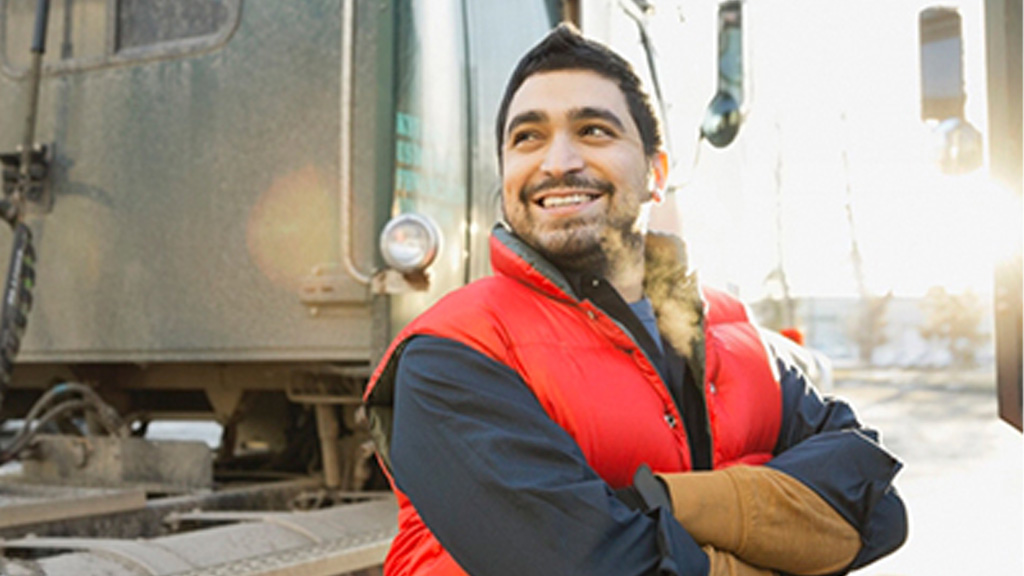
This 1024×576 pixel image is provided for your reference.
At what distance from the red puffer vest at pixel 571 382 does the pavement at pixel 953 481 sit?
4.06ft

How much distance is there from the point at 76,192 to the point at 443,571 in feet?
9.65

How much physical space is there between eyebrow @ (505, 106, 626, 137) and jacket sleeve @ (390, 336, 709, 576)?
442mm

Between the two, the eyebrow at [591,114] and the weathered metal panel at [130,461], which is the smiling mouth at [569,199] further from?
the weathered metal panel at [130,461]

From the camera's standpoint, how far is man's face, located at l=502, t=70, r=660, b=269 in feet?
5.62

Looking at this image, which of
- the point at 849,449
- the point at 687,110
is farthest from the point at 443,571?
the point at 687,110

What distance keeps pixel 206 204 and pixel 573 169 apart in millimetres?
2359

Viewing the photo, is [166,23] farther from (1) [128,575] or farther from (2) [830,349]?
(2) [830,349]

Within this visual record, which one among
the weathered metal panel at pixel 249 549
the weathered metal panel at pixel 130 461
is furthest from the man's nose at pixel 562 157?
the weathered metal panel at pixel 130 461

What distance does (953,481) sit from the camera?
9219 mm

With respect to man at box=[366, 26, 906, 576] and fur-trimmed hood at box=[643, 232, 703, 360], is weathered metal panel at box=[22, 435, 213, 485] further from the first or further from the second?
fur-trimmed hood at box=[643, 232, 703, 360]

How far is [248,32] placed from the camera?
371 centimetres

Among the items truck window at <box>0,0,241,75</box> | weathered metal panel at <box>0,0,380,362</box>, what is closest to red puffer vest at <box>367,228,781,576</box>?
weathered metal panel at <box>0,0,380,362</box>

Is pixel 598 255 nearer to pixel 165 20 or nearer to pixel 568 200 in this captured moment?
pixel 568 200

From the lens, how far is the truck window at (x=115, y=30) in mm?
3801
